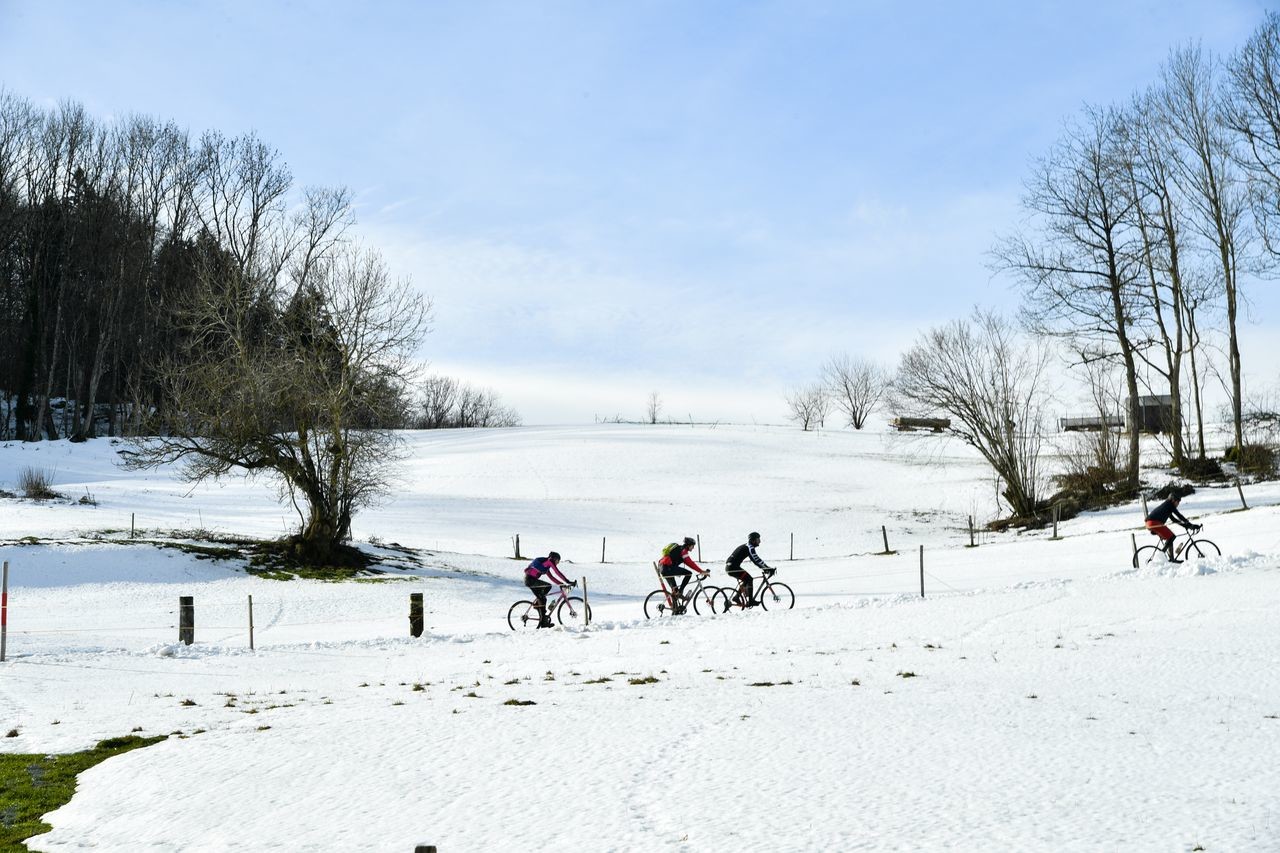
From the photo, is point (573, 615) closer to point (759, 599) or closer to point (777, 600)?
point (759, 599)

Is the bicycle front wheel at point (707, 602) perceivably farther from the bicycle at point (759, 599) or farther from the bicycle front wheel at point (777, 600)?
the bicycle front wheel at point (777, 600)

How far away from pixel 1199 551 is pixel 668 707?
16861 mm

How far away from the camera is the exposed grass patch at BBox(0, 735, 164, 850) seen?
660cm

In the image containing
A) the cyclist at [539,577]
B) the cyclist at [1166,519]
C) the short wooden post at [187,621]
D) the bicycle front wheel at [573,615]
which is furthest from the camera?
the cyclist at [1166,519]

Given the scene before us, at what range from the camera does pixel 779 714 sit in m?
9.32

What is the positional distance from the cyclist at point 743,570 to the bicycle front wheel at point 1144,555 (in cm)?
869

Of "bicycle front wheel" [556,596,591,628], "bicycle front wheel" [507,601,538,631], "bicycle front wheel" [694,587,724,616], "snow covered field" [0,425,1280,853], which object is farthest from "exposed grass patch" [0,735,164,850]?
"bicycle front wheel" [694,587,724,616]

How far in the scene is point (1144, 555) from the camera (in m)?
24.5

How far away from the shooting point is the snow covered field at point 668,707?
6.18m

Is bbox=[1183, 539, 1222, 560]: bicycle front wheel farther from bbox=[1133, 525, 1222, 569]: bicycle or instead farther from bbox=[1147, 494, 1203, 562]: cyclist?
bbox=[1147, 494, 1203, 562]: cyclist

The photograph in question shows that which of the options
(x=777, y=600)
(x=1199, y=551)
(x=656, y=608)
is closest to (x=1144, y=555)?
(x=1199, y=551)

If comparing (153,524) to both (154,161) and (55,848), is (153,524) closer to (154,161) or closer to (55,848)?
(55,848)

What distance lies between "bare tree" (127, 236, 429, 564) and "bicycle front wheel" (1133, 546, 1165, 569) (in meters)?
19.9

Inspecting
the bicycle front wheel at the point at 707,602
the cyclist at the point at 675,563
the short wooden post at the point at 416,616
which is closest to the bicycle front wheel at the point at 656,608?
the cyclist at the point at 675,563
